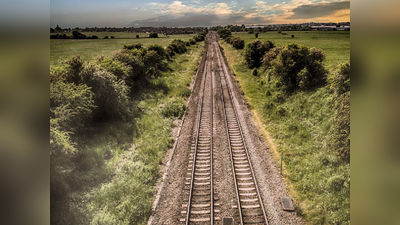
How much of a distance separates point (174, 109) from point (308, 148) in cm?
1236

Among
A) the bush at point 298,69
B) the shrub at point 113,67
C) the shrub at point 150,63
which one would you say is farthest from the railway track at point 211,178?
the shrub at point 150,63

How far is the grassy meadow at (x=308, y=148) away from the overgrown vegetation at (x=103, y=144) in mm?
7621

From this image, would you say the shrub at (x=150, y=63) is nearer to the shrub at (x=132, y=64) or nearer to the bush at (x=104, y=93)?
the shrub at (x=132, y=64)

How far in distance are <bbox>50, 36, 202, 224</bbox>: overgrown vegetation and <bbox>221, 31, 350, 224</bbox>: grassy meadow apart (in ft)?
25.0

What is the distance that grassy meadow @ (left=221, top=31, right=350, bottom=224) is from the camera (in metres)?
10.4

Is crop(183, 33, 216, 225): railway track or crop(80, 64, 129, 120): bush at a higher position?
crop(80, 64, 129, 120): bush

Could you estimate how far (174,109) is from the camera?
21.8 m

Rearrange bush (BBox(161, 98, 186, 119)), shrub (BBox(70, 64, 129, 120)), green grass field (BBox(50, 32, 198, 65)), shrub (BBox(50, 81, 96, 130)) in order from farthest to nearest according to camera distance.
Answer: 1. green grass field (BBox(50, 32, 198, 65))
2. bush (BBox(161, 98, 186, 119))
3. shrub (BBox(70, 64, 129, 120))
4. shrub (BBox(50, 81, 96, 130))

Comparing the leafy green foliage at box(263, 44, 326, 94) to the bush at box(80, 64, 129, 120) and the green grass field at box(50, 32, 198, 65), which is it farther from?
the green grass field at box(50, 32, 198, 65)

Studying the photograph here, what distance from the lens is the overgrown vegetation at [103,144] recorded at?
10.1 m

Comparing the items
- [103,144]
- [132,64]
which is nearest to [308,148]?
[103,144]

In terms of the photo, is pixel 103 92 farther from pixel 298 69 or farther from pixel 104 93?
pixel 298 69

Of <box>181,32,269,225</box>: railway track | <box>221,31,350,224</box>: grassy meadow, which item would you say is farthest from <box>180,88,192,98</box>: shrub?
<box>221,31,350,224</box>: grassy meadow
